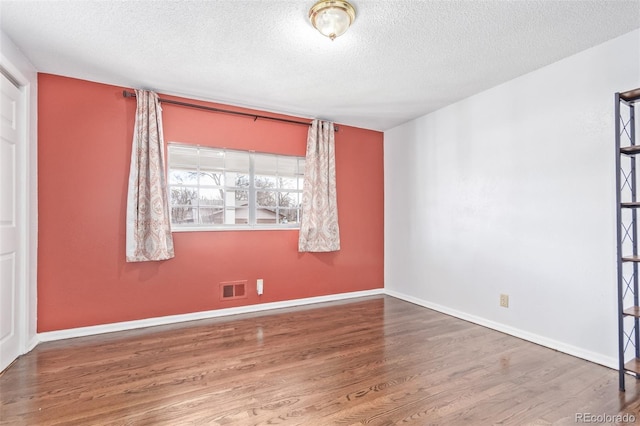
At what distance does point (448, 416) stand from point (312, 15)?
8.22ft

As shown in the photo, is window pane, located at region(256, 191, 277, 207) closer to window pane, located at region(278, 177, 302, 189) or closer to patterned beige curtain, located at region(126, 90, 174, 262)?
window pane, located at region(278, 177, 302, 189)

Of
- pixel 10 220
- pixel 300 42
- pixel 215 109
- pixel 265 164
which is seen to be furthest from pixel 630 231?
pixel 10 220

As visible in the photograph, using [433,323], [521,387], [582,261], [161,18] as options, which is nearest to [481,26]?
[582,261]

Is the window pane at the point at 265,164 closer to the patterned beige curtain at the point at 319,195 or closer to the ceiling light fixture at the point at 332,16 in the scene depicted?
the patterned beige curtain at the point at 319,195

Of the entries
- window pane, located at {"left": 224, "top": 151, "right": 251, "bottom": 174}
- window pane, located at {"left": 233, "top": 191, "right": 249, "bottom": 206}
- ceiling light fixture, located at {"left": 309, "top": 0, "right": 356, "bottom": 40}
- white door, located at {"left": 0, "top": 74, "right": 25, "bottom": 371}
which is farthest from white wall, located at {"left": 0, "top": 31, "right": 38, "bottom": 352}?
ceiling light fixture, located at {"left": 309, "top": 0, "right": 356, "bottom": 40}

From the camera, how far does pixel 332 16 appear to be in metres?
1.91

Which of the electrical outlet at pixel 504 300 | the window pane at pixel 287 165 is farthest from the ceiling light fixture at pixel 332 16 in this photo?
the electrical outlet at pixel 504 300

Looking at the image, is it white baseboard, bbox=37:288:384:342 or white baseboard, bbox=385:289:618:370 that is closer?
white baseboard, bbox=385:289:618:370

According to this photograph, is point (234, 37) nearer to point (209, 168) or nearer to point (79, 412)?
point (209, 168)

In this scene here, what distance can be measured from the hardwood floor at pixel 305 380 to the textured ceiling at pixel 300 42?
240 centimetres

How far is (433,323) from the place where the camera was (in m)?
3.20

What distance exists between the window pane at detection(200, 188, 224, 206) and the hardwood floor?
4.44ft

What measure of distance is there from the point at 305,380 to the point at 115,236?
2.31m

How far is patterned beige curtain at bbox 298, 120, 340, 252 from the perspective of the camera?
3896 mm
